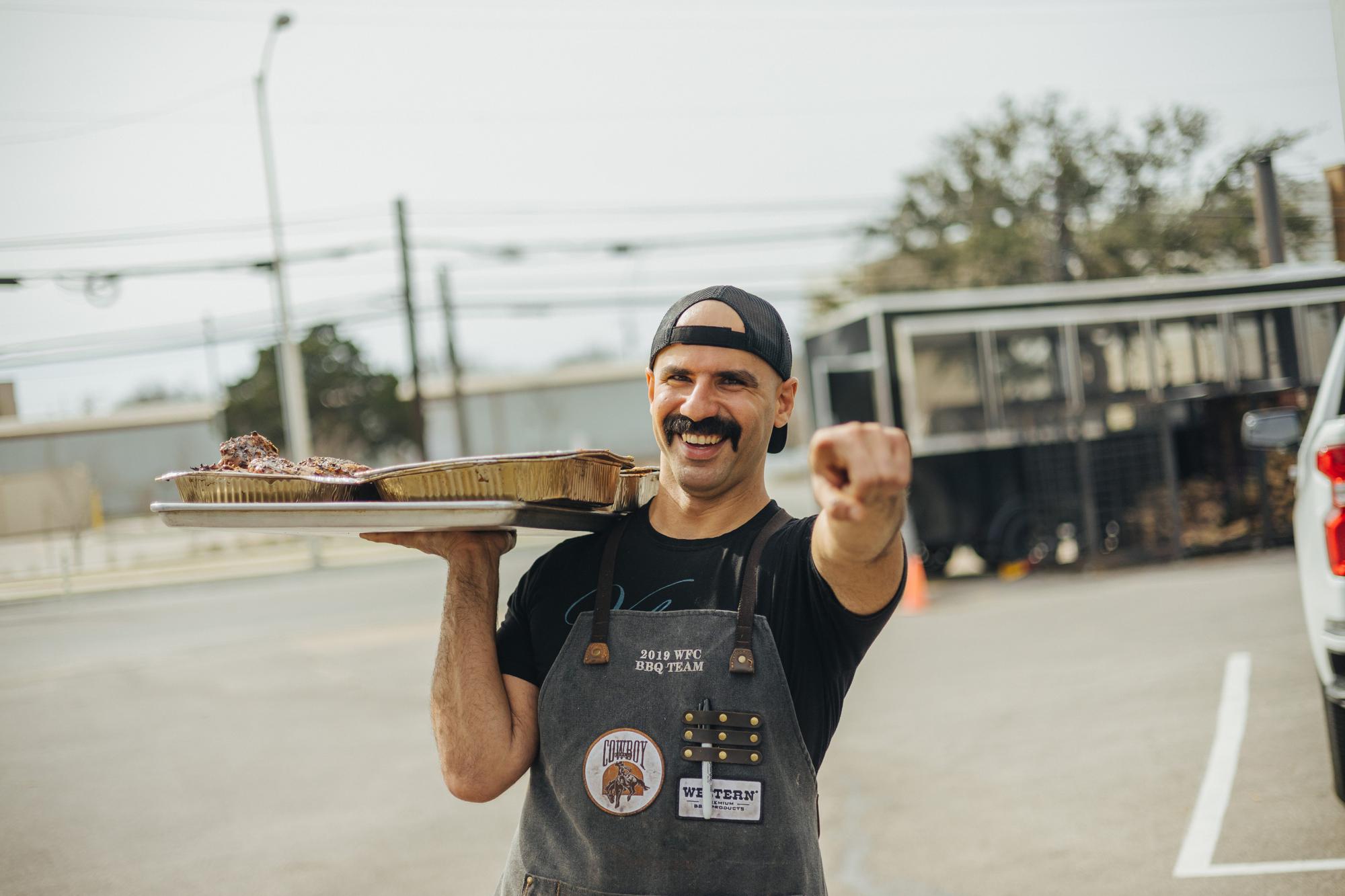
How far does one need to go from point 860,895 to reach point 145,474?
8.86 m

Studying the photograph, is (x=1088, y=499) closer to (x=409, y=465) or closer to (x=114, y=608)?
(x=114, y=608)

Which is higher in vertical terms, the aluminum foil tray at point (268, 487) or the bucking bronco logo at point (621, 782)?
the aluminum foil tray at point (268, 487)

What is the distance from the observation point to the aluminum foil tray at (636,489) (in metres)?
2.34

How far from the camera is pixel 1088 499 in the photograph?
48.6ft

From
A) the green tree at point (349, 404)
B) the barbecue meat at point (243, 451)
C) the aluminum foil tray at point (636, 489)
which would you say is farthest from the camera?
the green tree at point (349, 404)

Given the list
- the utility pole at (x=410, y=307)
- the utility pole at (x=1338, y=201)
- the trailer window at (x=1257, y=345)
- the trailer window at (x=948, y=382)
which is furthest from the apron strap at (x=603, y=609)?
the utility pole at (x=410, y=307)

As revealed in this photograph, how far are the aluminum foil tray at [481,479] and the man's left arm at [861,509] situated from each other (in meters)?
0.47

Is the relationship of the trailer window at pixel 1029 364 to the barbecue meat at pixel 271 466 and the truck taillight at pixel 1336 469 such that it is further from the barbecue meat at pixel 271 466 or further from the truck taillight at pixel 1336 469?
the barbecue meat at pixel 271 466

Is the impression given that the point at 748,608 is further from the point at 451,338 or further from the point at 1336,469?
the point at 451,338

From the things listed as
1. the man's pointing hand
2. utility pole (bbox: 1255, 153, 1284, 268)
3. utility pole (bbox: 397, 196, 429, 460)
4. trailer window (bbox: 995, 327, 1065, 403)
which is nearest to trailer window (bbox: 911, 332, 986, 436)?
trailer window (bbox: 995, 327, 1065, 403)

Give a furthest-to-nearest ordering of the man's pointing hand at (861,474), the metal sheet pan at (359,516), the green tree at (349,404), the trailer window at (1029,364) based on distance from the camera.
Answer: the green tree at (349,404) → the trailer window at (1029,364) → the metal sheet pan at (359,516) → the man's pointing hand at (861,474)

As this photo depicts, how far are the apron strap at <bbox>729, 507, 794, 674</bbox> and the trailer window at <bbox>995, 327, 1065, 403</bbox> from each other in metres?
14.1

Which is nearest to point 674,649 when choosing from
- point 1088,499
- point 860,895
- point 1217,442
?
point 860,895

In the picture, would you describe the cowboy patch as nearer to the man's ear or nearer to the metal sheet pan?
the metal sheet pan
